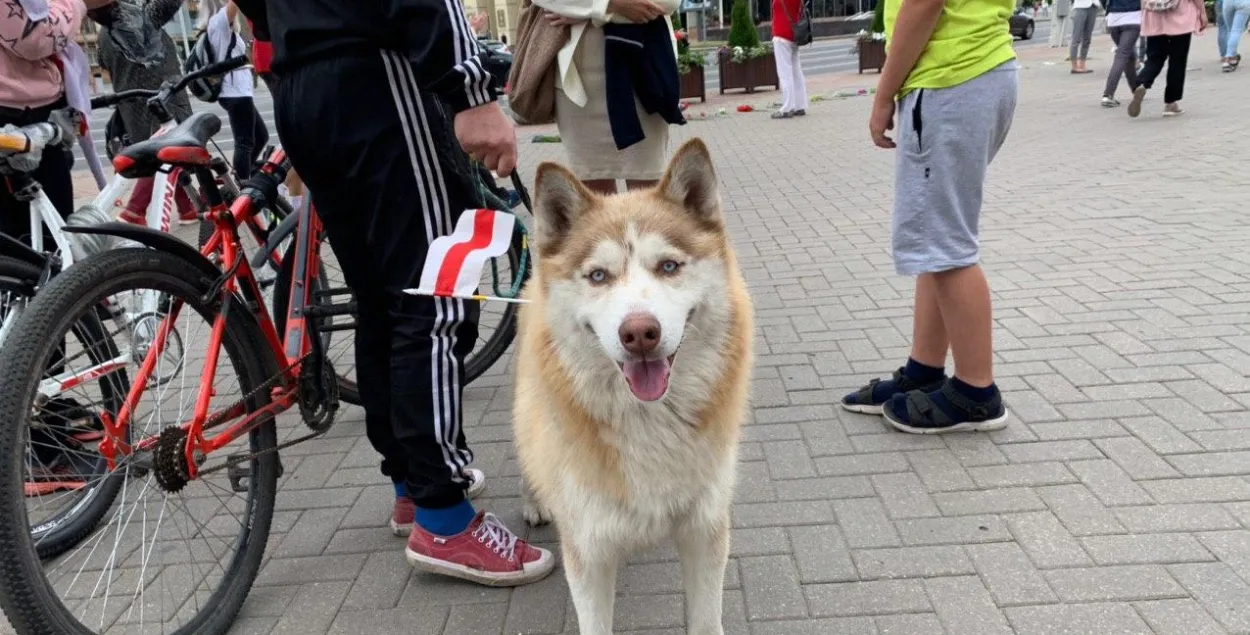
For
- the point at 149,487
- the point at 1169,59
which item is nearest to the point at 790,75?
the point at 1169,59

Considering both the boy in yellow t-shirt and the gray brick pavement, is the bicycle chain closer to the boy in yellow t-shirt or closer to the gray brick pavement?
the gray brick pavement

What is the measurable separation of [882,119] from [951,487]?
160 cm

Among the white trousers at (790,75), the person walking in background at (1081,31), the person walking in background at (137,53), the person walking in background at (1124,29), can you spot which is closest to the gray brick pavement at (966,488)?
the person walking in background at (137,53)

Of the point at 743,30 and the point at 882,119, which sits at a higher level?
the point at 743,30

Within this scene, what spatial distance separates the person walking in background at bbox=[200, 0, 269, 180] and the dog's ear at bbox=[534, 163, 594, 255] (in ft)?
16.8

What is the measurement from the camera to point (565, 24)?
3.52 m

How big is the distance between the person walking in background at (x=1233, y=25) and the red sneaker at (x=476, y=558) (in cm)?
1733

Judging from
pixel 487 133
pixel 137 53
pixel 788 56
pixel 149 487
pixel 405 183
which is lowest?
pixel 149 487

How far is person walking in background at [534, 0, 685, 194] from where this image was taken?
3447mm

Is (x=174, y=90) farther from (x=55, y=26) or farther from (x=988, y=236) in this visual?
(x=988, y=236)

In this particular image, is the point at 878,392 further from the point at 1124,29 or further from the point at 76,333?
the point at 1124,29

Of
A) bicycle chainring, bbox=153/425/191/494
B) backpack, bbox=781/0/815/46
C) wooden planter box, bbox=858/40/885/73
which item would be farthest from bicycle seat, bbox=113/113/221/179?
wooden planter box, bbox=858/40/885/73

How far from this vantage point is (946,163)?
3.08 meters

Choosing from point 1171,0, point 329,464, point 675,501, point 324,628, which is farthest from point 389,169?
point 1171,0
